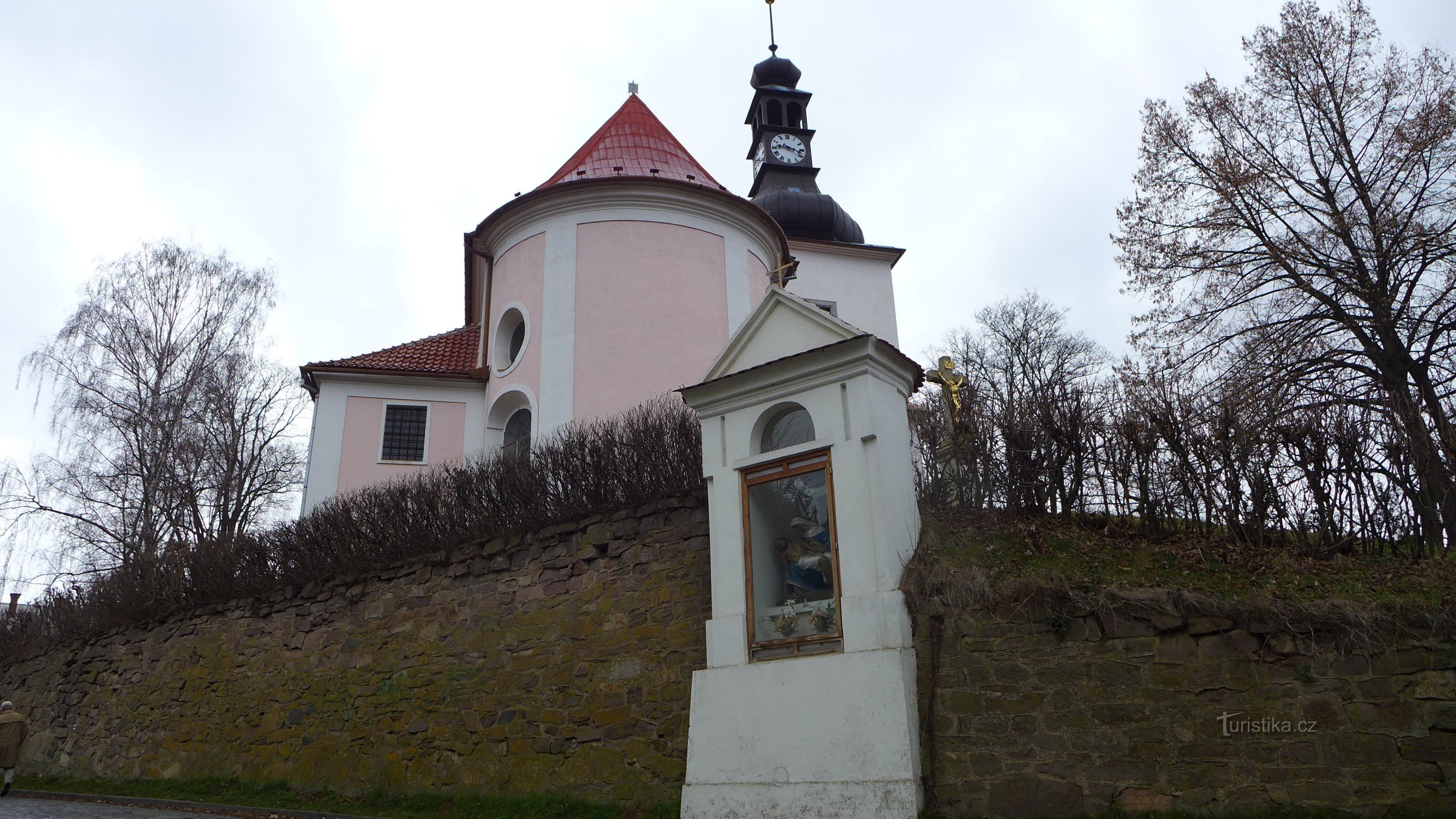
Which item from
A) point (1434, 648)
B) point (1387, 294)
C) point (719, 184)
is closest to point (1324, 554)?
point (1434, 648)

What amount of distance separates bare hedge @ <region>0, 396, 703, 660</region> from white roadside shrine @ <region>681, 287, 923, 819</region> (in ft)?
2.68

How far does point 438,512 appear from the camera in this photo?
12.1 m

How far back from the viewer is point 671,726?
8922 millimetres

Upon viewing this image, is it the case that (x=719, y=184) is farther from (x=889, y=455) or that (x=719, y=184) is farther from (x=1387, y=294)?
(x=889, y=455)

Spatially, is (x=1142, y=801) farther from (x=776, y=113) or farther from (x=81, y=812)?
(x=776, y=113)

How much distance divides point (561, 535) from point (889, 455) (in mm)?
3824

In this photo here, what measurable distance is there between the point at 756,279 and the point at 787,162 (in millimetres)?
15753

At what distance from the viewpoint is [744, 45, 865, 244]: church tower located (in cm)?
3084

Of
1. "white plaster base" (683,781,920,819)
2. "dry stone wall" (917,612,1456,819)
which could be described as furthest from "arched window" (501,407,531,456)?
"dry stone wall" (917,612,1456,819)

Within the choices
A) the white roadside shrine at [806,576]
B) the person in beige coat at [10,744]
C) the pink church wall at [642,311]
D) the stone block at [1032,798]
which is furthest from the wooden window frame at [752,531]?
the person in beige coat at [10,744]

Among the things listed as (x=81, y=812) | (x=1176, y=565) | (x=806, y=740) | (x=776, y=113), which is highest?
(x=776, y=113)

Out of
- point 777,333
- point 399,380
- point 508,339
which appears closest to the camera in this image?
point 777,333

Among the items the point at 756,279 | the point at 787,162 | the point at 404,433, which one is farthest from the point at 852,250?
the point at 404,433

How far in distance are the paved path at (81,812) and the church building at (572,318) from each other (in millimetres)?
7312
